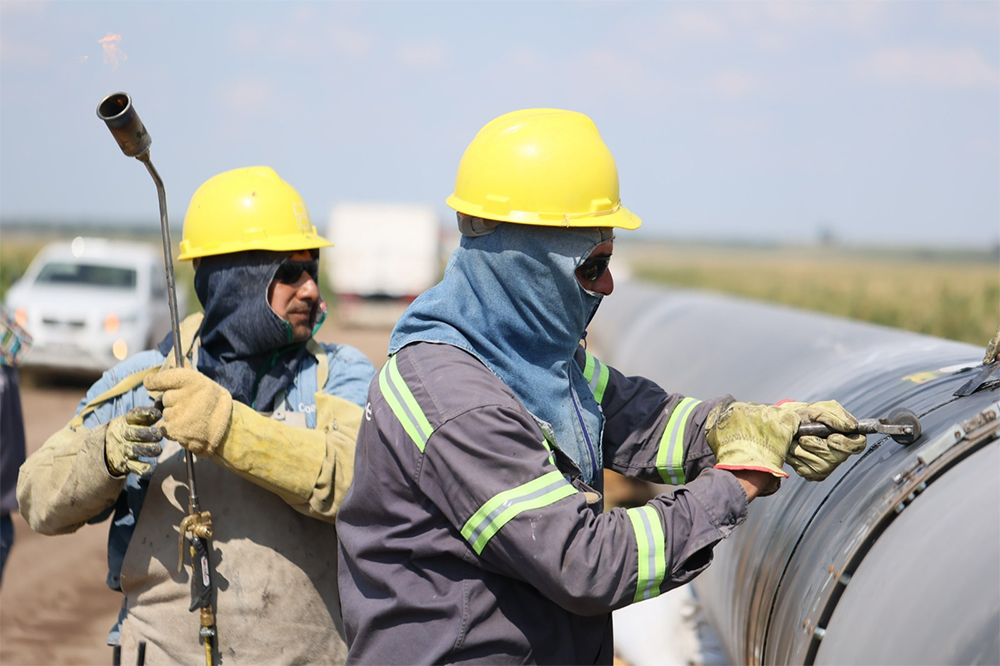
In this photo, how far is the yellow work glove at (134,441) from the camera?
8.09 ft

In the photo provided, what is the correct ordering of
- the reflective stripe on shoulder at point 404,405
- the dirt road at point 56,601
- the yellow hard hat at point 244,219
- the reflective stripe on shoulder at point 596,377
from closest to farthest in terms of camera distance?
the reflective stripe on shoulder at point 404,405 → the reflective stripe on shoulder at point 596,377 → the yellow hard hat at point 244,219 → the dirt road at point 56,601

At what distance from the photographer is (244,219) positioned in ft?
9.68

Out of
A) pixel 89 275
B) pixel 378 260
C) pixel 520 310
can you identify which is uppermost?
pixel 520 310

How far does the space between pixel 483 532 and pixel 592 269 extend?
65 cm

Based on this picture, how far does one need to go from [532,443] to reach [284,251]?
52.0 inches

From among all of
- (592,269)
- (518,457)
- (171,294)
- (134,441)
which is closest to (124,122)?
(171,294)

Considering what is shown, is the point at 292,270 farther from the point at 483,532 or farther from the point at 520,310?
the point at 483,532

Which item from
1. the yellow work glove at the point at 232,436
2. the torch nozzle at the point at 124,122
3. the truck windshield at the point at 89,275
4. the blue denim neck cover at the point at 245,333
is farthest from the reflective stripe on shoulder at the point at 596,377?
the truck windshield at the point at 89,275

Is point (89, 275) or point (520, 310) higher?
point (520, 310)

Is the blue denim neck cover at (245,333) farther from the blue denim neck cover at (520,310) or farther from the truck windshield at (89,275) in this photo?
the truck windshield at (89,275)

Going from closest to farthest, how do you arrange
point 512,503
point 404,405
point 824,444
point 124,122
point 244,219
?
point 512,503
point 404,405
point 824,444
point 124,122
point 244,219

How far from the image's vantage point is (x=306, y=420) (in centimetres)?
279

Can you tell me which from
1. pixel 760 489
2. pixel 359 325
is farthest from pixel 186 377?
pixel 359 325

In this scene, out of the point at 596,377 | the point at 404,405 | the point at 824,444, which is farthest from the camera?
the point at 596,377
